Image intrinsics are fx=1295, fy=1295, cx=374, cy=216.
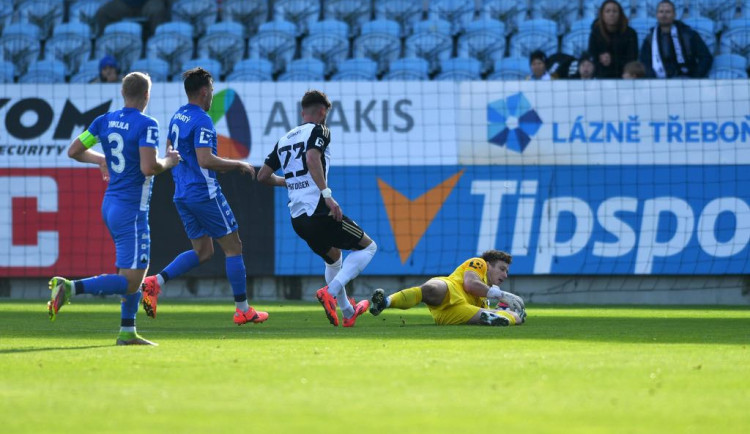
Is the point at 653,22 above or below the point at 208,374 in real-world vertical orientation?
above

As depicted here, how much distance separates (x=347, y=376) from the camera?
256 inches

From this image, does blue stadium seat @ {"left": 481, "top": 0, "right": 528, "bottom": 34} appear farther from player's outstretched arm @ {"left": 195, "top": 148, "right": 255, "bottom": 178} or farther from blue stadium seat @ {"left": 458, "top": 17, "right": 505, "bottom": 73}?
player's outstretched arm @ {"left": 195, "top": 148, "right": 255, "bottom": 178}

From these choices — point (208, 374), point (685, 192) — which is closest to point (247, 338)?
point (208, 374)

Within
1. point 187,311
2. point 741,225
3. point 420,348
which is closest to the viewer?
point 420,348

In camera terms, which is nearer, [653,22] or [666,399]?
[666,399]

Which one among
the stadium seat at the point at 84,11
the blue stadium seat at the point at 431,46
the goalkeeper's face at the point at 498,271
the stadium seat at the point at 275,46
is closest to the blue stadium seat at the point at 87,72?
the stadium seat at the point at 84,11

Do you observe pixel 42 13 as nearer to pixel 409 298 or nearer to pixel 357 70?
pixel 357 70

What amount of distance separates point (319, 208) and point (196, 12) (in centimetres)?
1176

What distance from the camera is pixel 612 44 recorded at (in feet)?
58.1

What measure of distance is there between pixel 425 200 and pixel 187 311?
14.4ft

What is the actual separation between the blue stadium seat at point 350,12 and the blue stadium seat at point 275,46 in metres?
1.09

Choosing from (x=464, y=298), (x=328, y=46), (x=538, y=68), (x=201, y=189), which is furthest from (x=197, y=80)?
(x=328, y=46)

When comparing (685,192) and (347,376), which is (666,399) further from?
(685,192)

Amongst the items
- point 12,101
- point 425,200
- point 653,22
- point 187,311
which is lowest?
point 187,311
